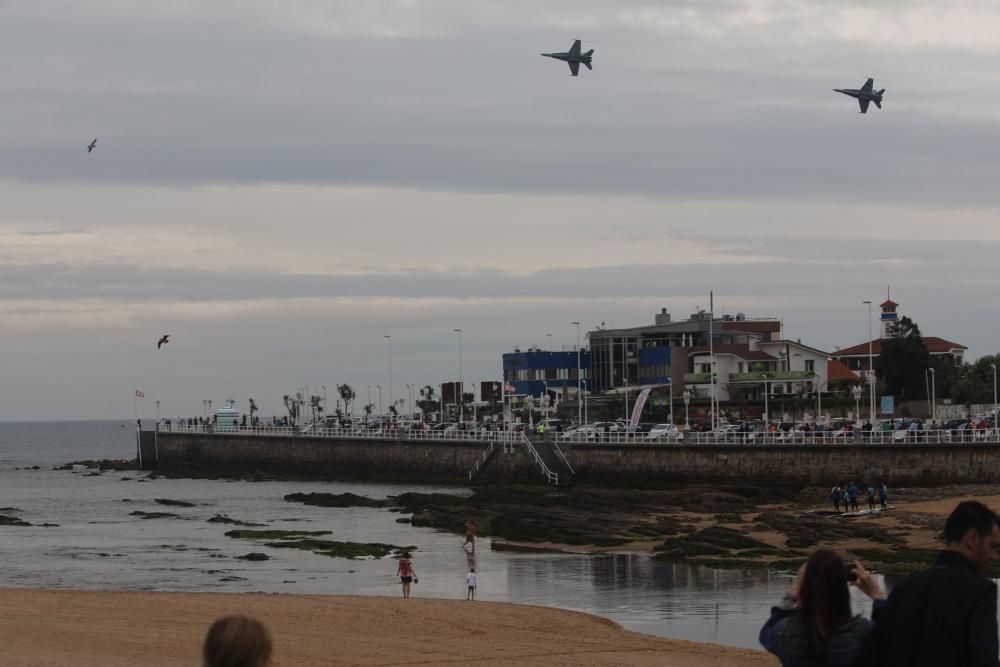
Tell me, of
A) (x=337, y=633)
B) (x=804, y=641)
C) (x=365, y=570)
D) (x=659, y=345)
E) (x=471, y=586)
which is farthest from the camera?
(x=659, y=345)

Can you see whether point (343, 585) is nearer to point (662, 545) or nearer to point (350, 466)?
point (662, 545)

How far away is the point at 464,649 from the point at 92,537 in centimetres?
3516

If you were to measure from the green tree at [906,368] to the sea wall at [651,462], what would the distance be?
125 ft

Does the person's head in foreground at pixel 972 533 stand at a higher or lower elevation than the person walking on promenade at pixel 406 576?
higher

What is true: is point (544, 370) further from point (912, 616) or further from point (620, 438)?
point (912, 616)

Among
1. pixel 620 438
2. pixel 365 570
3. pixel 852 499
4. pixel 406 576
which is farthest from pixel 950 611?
pixel 620 438

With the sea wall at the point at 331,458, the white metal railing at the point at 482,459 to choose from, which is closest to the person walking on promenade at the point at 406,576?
the sea wall at the point at 331,458

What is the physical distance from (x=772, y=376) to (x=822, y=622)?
104 meters

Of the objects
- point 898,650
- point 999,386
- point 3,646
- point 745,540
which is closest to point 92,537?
point 745,540

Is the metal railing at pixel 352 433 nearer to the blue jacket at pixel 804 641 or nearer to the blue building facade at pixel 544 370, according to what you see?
the blue building facade at pixel 544 370

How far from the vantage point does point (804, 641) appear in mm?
7297

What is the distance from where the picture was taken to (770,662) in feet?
80.2

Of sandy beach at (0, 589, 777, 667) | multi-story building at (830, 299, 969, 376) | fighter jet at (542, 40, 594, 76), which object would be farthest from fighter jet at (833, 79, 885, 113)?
multi-story building at (830, 299, 969, 376)

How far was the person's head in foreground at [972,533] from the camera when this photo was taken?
7.29m
